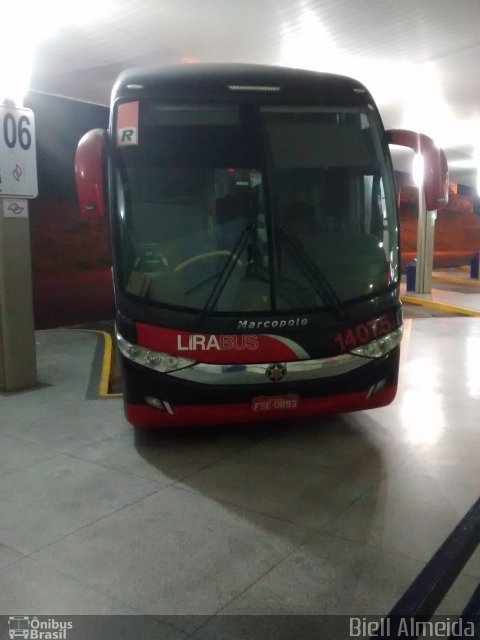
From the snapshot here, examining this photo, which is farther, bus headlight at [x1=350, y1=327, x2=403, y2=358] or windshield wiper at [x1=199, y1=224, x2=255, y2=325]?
bus headlight at [x1=350, y1=327, x2=403, y2=358]

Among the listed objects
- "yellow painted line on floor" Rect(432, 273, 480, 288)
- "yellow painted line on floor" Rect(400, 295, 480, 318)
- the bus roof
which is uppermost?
the bus roof

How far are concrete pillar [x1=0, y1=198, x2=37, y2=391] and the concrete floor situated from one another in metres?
0.48

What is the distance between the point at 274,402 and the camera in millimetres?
4934

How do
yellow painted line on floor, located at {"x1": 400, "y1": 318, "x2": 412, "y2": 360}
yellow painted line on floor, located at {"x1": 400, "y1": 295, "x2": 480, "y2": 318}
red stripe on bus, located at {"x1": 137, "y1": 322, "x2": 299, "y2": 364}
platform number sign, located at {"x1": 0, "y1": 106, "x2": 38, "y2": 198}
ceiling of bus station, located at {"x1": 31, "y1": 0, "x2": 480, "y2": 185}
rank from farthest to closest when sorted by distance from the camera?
1. yellow painted line on floor, located at {"x1": 400, "y1": 295, "x2": 480, "y2": 318}
2. yellow painted line on floor, located at {"x1": 400, "y1": 318, "x2": 412, "y2": 360}
3. ceiling of bus station, located at {"x1": 31, "y1": 0, "x2": 480, "y2": 185}
4. platform number sign, located at {"x1": 0, "y1": 106, "x2": 38, "y2": 198}
5. red stripe on bus, located at {"x1": 137, "y1": 322, "x2": 299, "y2": 364}

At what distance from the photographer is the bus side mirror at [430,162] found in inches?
212

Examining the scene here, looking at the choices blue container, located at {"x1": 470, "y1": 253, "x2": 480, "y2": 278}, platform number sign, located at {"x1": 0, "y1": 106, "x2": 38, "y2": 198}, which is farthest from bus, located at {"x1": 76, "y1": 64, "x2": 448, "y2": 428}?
blue container, located at {"x1": 470, "y1": 253, "x2": 480, "y2": 278}

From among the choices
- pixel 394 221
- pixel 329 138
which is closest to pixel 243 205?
pixel 329 138

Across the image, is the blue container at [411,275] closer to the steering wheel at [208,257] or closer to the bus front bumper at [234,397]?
the bus front bumper at [234,397]

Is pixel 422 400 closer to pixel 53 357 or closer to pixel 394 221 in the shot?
pixel 394 221

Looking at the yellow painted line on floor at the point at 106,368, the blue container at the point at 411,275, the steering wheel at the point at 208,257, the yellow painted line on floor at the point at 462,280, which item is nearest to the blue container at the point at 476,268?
the yellow painted line on floor at the point at 462,280

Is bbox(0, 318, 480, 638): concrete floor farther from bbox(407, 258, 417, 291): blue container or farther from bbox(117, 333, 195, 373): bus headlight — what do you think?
bbox(407, 258, 417, 291): blue container

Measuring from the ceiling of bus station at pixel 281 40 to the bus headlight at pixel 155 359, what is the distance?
13.6 ft

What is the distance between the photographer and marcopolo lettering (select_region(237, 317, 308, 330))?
189 inches

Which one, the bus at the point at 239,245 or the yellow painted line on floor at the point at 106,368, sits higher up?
the bus at the point at 239,245
